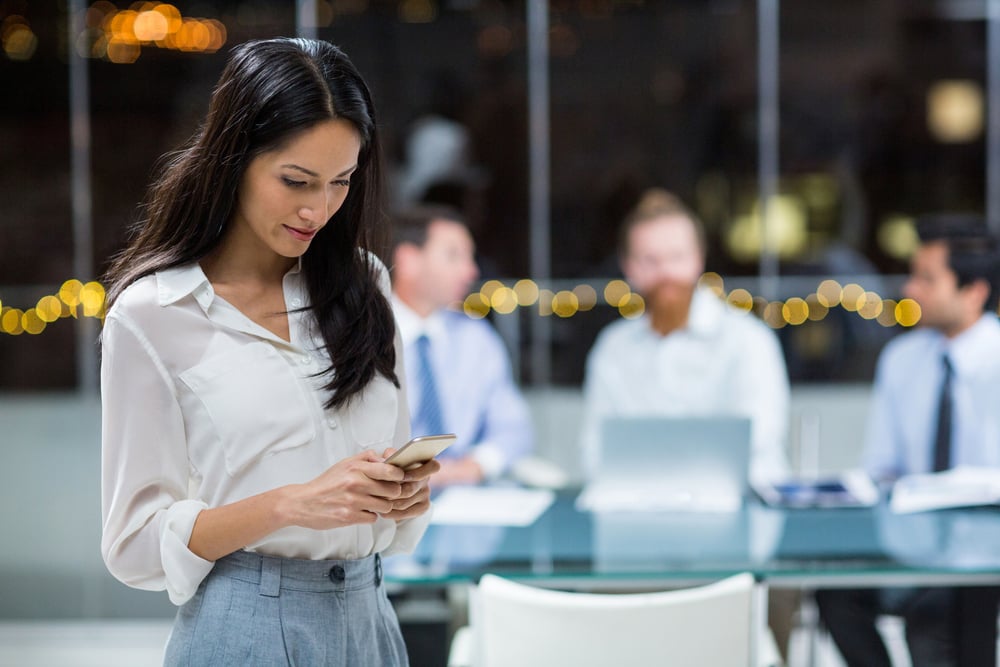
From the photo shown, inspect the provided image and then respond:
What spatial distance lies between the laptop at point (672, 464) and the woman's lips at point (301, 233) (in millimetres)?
1459

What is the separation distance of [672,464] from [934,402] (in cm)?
96

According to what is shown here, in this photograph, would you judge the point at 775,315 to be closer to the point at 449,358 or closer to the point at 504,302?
the point at 504,302

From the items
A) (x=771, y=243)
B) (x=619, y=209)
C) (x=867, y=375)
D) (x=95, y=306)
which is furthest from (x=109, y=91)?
(x=867, y=375)

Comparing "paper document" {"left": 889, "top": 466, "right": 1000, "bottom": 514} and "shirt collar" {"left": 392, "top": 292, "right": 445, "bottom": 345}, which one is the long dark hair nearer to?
"paper document" {"left": 889, "top": 466, "right": 1000, "bottom": 514}

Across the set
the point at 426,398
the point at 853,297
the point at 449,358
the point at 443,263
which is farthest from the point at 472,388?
the point at 853,297

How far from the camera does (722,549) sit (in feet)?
8.16

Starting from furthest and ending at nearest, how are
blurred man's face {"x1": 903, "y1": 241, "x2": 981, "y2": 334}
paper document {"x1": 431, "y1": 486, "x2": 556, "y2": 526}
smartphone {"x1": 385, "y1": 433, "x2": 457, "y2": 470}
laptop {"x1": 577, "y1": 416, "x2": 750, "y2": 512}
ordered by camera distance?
blurred man's face {"x1": 903, "y1": 241, "x2": 981, "y2": 334}
laptop {"x1": 577, "y1": 416, "x2": 750, "y2": 512}
paper document {"x1": 431, "y1": 486, "x2": 556, "y2": 526}
smartphone {"x1": 385, "y1": 433, "x2": 457, "y2": 470}

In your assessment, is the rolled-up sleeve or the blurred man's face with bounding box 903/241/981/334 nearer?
the rolled-up sleeve

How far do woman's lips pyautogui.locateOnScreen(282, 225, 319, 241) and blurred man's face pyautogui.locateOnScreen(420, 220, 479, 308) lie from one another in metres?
2.09

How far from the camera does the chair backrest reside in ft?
6.43

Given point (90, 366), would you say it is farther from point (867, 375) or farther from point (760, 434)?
point (867, 375)

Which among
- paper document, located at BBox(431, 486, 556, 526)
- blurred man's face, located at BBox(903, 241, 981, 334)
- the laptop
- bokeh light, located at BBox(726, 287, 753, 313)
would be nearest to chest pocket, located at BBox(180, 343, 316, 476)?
paper document, located at BBox(431, 486, 556, 526)

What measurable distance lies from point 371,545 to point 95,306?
3.72 metres

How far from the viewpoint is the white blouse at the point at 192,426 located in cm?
147
